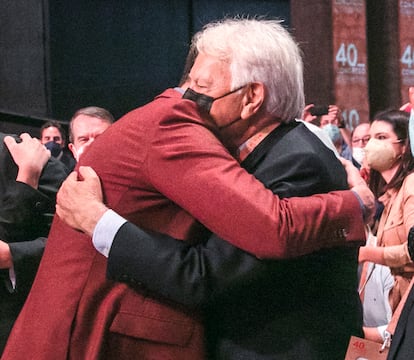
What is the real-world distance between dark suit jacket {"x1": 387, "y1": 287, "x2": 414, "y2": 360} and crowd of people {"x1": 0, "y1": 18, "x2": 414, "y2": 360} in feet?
1.31

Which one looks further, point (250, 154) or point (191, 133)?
point (250, 154)

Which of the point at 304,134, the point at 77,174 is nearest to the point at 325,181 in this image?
the point at 304,134

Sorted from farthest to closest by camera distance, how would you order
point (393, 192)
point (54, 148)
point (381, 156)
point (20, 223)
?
point (54, 148)
point (381, 156)
point (393, 192)
point (20, 223)

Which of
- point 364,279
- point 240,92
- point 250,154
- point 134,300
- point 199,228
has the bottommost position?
point 364,279

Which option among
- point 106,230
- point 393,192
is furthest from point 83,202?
point 393,192

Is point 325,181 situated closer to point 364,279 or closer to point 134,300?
point 134,300

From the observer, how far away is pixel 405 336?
2.56 meters

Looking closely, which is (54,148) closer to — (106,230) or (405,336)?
(405,336)

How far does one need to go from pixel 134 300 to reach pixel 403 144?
2906mm

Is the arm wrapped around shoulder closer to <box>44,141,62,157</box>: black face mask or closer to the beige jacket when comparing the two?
the beige jacket

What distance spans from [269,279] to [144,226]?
0.31 metres

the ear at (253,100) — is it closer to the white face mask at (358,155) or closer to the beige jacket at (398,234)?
the beige jacket at (398,234)

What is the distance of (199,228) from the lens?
2.05m

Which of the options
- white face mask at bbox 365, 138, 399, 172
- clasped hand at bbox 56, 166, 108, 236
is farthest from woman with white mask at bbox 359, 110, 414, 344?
clasped hand at bbox 56, 166, 108, 236
